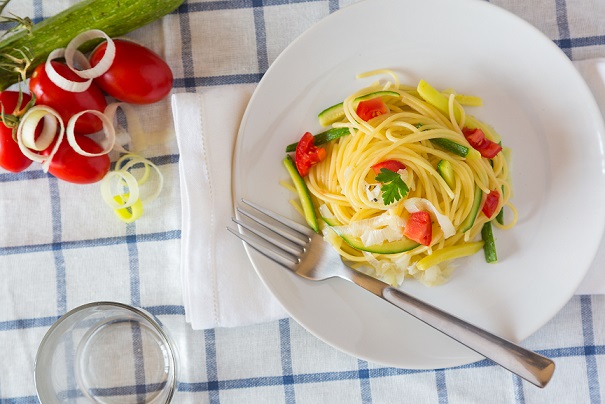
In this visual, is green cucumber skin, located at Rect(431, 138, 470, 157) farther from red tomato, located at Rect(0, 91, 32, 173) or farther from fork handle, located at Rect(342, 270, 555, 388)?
red tomato, located at Rect(0, 91, 32, 173)

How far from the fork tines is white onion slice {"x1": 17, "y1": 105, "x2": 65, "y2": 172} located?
69cm

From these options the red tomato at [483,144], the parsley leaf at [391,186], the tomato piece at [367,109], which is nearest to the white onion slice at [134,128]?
the tomato piece at [367,109]

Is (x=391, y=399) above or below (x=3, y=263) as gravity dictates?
below

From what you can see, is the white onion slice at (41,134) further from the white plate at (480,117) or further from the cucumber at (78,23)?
the white plate at (480,117)

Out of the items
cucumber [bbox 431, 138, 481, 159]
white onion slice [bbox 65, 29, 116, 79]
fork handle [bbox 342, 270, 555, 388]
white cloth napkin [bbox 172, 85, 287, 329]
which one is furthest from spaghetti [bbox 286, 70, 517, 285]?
white onion slice [bbox 65, 29, 116, 79]

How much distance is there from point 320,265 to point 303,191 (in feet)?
0.84

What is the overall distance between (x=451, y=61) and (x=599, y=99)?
0.54m

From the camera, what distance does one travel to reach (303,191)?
2.09 meters

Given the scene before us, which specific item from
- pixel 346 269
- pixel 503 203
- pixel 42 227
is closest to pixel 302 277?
pixel 346 269

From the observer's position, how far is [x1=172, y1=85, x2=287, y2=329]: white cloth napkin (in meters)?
2.16

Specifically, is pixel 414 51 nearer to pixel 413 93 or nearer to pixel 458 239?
pixel 413 93

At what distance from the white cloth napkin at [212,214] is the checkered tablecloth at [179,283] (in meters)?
0.13

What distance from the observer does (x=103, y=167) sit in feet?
7.30

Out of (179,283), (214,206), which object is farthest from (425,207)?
(179,283)
